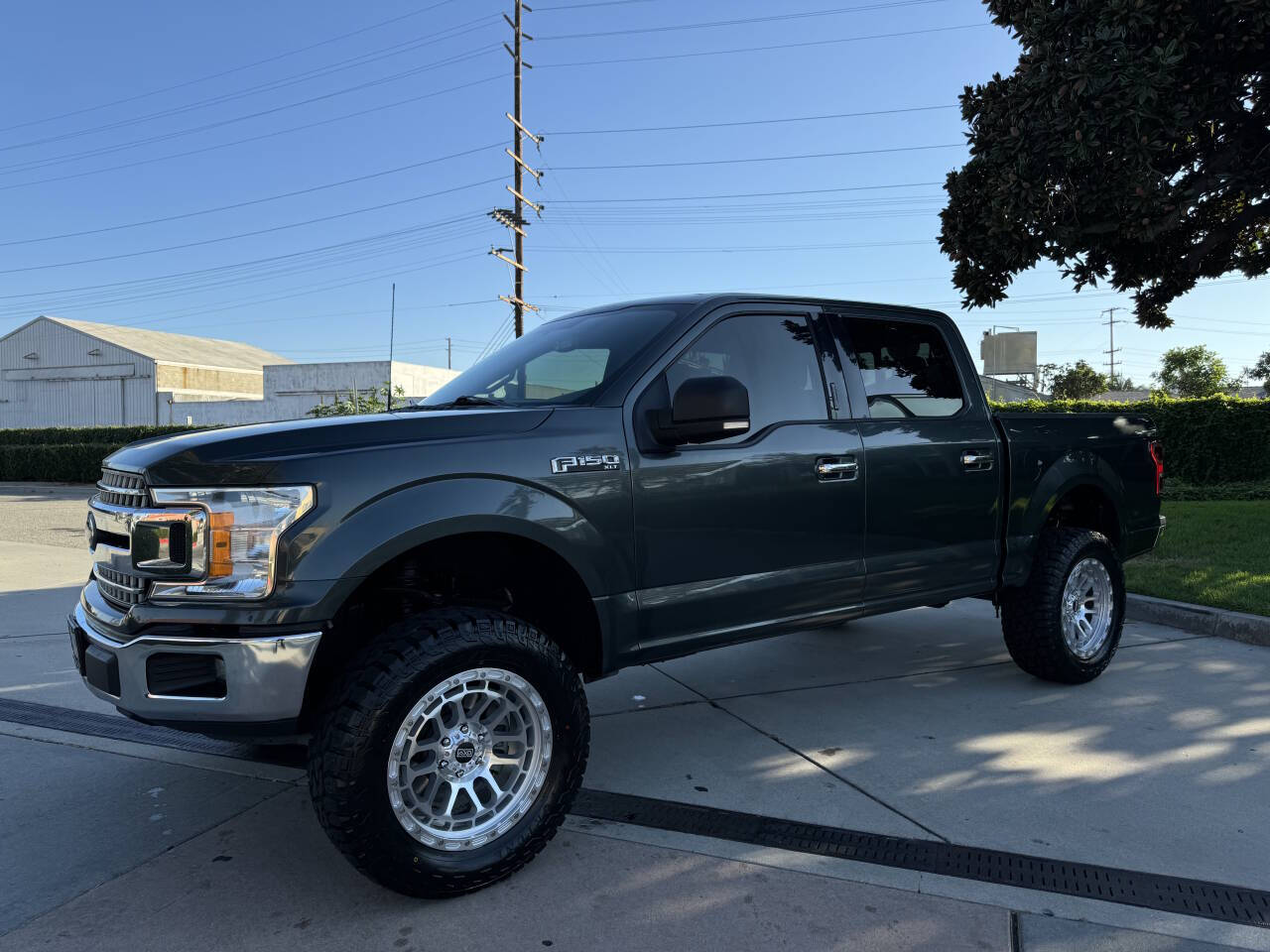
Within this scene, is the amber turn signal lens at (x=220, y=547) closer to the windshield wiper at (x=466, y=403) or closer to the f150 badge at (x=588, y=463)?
the f150 badge at (x=588, y=463)

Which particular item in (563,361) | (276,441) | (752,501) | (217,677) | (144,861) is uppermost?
(563,361)

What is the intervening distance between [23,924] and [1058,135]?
10.2 meters

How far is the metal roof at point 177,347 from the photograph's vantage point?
50594 mm

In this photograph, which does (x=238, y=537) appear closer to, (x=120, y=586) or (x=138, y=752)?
(x=120, y=586)

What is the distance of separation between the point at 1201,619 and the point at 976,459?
→ 320 centimetres

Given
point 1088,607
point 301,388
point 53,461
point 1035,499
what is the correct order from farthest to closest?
1. point 301,388
2. point 53,461
3. point 1088,607
4. point 1035,499

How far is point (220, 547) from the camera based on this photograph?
2701mm

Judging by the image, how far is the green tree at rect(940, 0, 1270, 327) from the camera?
889 centimetres

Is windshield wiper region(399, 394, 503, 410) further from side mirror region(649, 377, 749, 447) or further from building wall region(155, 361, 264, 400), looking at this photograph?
building wall region(155, 361, 264, 400)

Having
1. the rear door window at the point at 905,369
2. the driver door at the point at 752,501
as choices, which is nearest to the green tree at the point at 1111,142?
the rear door window at the point at 905,369

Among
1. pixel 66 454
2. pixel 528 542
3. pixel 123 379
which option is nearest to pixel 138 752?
pixel 528 542

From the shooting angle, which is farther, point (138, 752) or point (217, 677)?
point (138, 752)


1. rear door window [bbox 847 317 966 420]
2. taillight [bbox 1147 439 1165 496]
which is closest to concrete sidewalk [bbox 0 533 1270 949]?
taillight [bbox 1147 439 1165 496]

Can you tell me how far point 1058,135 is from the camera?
9359 mm
